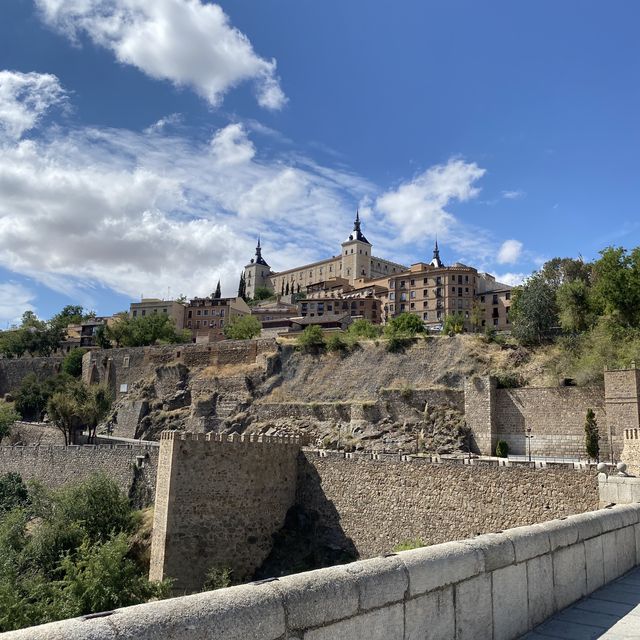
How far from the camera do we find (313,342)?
53625 millimetres

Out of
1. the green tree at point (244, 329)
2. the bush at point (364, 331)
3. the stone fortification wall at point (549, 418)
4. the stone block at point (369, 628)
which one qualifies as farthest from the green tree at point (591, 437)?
the green tree at point (244, 329)

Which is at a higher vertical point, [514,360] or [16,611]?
[514,360]

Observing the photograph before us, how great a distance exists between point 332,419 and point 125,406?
24.3 m

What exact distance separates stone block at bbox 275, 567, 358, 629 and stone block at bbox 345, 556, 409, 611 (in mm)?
76

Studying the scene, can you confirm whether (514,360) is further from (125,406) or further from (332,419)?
(125,406)

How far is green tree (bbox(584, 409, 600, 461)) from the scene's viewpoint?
103ft

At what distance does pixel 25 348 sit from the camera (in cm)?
9375

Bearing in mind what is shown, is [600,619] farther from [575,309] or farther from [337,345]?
[337,345]

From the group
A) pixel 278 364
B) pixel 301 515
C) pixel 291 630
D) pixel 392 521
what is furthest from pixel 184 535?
pixel 278 364

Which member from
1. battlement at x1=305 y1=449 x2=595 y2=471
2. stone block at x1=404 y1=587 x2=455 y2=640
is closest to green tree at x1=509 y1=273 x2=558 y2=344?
battlement at x1=305 y1=449 x2=595 y2=471

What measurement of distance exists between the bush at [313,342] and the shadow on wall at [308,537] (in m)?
27.2

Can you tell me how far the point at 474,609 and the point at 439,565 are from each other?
584 millimetres

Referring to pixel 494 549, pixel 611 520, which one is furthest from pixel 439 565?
pixel 611 520

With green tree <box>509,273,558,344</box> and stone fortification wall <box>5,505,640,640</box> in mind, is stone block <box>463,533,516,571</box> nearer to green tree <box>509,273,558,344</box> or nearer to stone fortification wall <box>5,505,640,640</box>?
stone fortification wall <box>5,505,640,640</box>
